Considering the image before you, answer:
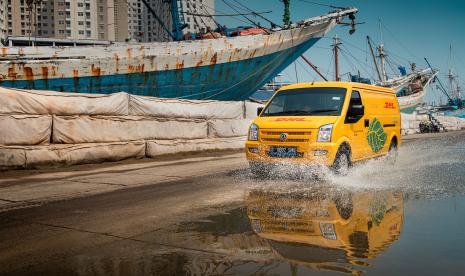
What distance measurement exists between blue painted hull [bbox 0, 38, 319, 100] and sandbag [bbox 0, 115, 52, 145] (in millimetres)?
7164

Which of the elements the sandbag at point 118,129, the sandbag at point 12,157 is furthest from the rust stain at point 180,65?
the sandbag at point 12,157

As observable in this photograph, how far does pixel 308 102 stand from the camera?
8.69 m

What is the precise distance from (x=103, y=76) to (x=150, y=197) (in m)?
12.8

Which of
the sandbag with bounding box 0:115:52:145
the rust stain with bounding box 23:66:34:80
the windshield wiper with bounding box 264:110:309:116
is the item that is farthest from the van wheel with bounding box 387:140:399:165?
the rust stain with bounding box 23:66:34:80

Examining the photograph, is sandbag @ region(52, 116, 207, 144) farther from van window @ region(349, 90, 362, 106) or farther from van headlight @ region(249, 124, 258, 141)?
van window @ region(349, 90, 362, 106)

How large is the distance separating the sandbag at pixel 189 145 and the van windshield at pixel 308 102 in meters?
5.41

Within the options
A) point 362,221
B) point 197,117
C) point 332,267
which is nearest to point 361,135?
point 362,221

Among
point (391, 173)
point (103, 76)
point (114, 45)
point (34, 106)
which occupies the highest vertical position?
point (114, 45)

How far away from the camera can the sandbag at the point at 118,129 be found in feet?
35.7

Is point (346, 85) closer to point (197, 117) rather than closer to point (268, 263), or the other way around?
point (268, 263)

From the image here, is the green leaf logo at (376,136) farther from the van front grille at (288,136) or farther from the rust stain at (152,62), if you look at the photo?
the rust stain at (152,62)

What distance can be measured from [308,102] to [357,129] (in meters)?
1.19

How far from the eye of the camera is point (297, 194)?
6.35 m

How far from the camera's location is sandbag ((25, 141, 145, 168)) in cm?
1010
